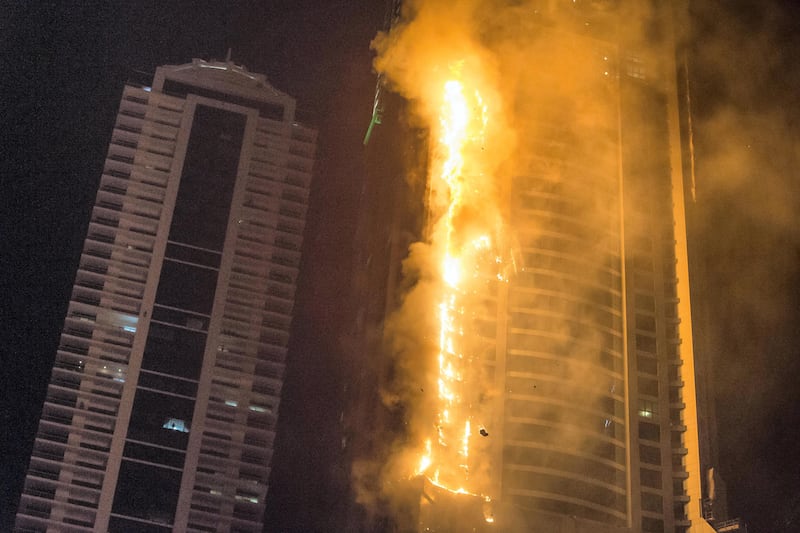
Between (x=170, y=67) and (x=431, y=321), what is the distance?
656 inches

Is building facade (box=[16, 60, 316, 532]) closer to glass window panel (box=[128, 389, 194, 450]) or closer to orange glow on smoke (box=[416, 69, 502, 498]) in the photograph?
glass window panel (box=[128, 389, 194, 450])

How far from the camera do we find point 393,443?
67.6ft

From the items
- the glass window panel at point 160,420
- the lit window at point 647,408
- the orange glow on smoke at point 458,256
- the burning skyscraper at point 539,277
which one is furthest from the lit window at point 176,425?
the lit window at point 647,408

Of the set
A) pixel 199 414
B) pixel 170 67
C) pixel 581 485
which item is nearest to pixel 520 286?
pixel 581 485

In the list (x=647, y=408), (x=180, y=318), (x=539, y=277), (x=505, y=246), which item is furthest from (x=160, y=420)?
(x=647, y=408)

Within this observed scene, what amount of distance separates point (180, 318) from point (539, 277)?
13.0m

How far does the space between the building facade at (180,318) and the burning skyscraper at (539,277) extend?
4175 mm

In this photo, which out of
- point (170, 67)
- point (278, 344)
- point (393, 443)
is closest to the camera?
point (393, 443)

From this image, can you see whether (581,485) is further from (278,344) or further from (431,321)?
(278,344)

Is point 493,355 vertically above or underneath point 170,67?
underneath

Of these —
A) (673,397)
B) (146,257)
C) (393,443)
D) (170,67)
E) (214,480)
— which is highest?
(170,67)

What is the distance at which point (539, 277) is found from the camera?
29.4 metres

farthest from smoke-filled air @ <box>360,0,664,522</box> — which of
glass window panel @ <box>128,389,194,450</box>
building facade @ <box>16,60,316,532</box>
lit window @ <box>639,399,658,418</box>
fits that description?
glass window panel @ <box>128,389,194,450</box>

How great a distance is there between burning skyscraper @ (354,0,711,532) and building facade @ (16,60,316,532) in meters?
4.18
